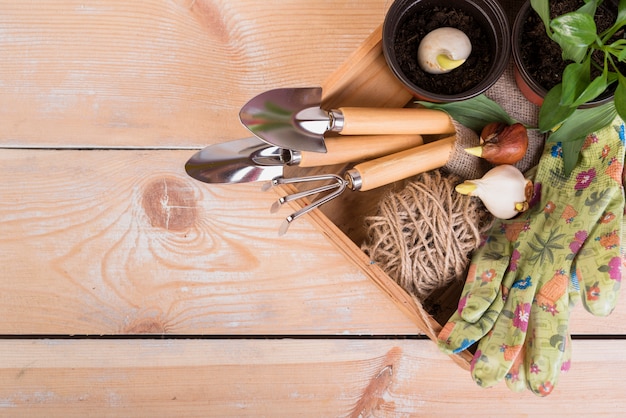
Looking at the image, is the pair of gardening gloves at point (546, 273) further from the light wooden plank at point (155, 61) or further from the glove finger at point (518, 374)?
the light wooden plank at point (155, 61)

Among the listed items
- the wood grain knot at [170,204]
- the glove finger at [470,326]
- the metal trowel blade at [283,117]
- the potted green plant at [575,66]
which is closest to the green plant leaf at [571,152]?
the potted green plant at [575,66]

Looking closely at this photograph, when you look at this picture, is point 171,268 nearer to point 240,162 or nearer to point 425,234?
point 240,162

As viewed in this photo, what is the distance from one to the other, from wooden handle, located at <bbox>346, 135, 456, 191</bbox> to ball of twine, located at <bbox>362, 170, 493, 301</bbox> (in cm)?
1

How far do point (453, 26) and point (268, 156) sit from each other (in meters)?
0.20

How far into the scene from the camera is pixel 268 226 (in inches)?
25.7

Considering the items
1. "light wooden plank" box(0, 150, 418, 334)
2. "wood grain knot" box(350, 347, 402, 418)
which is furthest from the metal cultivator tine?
"wood grain knot" box(350, 347, 402, 418)

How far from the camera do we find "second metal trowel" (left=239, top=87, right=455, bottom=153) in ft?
1.72

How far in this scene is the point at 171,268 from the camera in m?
0.65

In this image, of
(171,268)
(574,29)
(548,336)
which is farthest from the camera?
(171,268)

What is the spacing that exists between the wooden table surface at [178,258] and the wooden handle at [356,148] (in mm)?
124

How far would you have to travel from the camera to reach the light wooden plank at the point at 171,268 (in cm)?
65

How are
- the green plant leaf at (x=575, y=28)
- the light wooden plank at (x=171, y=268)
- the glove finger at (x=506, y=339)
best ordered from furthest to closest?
the light wooden plank at (x=171, y=268) → the glove finger at (x=506, y=339) → the green plant leaf at (x=575, y=28)

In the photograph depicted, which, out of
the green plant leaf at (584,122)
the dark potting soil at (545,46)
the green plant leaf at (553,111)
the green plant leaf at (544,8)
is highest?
the green plant leaf at (544,8)

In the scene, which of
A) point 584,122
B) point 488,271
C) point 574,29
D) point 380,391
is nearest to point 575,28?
point 574,29
